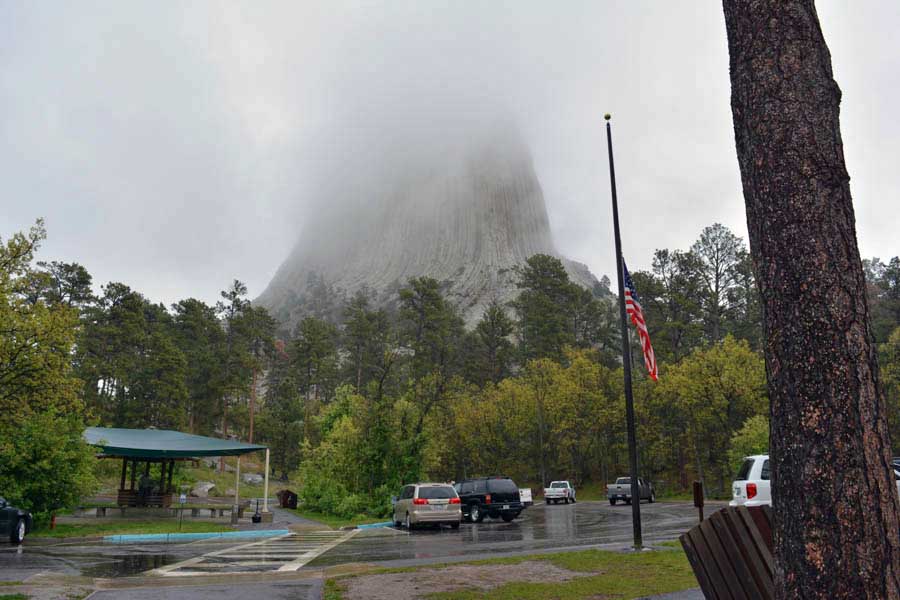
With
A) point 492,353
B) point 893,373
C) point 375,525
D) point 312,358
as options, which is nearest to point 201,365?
point 312,358

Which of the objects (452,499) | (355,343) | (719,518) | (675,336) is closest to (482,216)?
(355,343)

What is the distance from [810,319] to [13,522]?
21344 millimetres

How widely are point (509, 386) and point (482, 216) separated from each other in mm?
105918

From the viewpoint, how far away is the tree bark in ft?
10.6

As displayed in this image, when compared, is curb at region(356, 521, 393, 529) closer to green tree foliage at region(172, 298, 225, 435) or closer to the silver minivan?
the silver minivan

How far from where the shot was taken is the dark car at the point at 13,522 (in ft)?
58.6

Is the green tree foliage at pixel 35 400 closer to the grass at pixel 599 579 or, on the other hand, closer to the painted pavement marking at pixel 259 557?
the painted pavement marking at pixel 259 557

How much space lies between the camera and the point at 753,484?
1374cm

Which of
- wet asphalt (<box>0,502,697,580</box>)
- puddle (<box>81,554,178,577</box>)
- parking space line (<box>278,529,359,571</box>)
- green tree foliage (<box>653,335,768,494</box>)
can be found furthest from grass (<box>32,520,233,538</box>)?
green tree foliage (<box>653,335,768,494</box>)

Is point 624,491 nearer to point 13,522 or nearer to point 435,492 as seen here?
point 435,492

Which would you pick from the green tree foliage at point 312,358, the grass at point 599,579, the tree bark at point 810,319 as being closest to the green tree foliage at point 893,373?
the grass at point 599,579

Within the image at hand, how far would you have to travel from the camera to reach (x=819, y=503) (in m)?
3.29

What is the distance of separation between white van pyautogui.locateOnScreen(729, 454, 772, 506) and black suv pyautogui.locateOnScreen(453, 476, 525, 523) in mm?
14056

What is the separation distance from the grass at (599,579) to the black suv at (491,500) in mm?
14065
